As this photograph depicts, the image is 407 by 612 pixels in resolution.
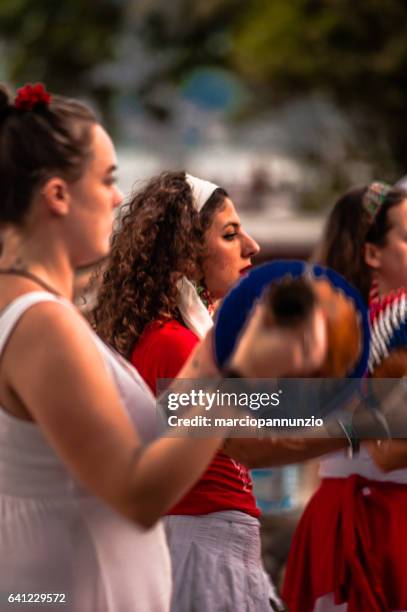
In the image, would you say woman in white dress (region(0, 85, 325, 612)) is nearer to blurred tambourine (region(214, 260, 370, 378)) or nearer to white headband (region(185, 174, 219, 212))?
blurred tambourine (region(214, 260, 370, 378))

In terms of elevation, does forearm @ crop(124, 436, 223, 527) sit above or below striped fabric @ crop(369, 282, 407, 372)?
below

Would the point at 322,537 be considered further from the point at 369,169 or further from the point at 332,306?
the point at 369,169

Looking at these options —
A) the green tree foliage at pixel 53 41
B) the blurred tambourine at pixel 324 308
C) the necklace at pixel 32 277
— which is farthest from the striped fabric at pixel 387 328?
the green tree foliage at pixel 53 41

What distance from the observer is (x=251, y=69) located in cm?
2238

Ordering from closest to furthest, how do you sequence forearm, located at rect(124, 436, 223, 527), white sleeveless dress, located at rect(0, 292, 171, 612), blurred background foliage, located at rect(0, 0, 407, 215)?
forearm, located at rect(124, 436, 223, 527) < white sleeveless dress, located at rect(0, 292, 171, 612) < blurred background foliage, located at rect(0, 0, 407, 215)

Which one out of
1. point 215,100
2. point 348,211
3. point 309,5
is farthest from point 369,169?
point 348,211

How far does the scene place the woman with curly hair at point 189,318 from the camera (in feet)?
8.75

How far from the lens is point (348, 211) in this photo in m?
3.36

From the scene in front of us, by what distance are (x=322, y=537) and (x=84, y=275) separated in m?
0.87

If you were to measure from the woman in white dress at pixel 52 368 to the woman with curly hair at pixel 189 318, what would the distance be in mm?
629

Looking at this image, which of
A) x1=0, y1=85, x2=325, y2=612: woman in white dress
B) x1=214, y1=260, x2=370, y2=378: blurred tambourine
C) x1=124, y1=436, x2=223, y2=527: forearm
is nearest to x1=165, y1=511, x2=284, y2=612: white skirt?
x1=0, y1=85, x2=325, y2=612: woman in white dress

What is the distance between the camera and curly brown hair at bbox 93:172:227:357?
277 centimetres

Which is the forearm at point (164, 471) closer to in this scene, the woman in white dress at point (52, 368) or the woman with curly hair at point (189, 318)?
the woman in white dress at point (52, 368)

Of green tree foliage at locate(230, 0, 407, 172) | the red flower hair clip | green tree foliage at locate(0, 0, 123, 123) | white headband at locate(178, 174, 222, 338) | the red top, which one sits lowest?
the red top
